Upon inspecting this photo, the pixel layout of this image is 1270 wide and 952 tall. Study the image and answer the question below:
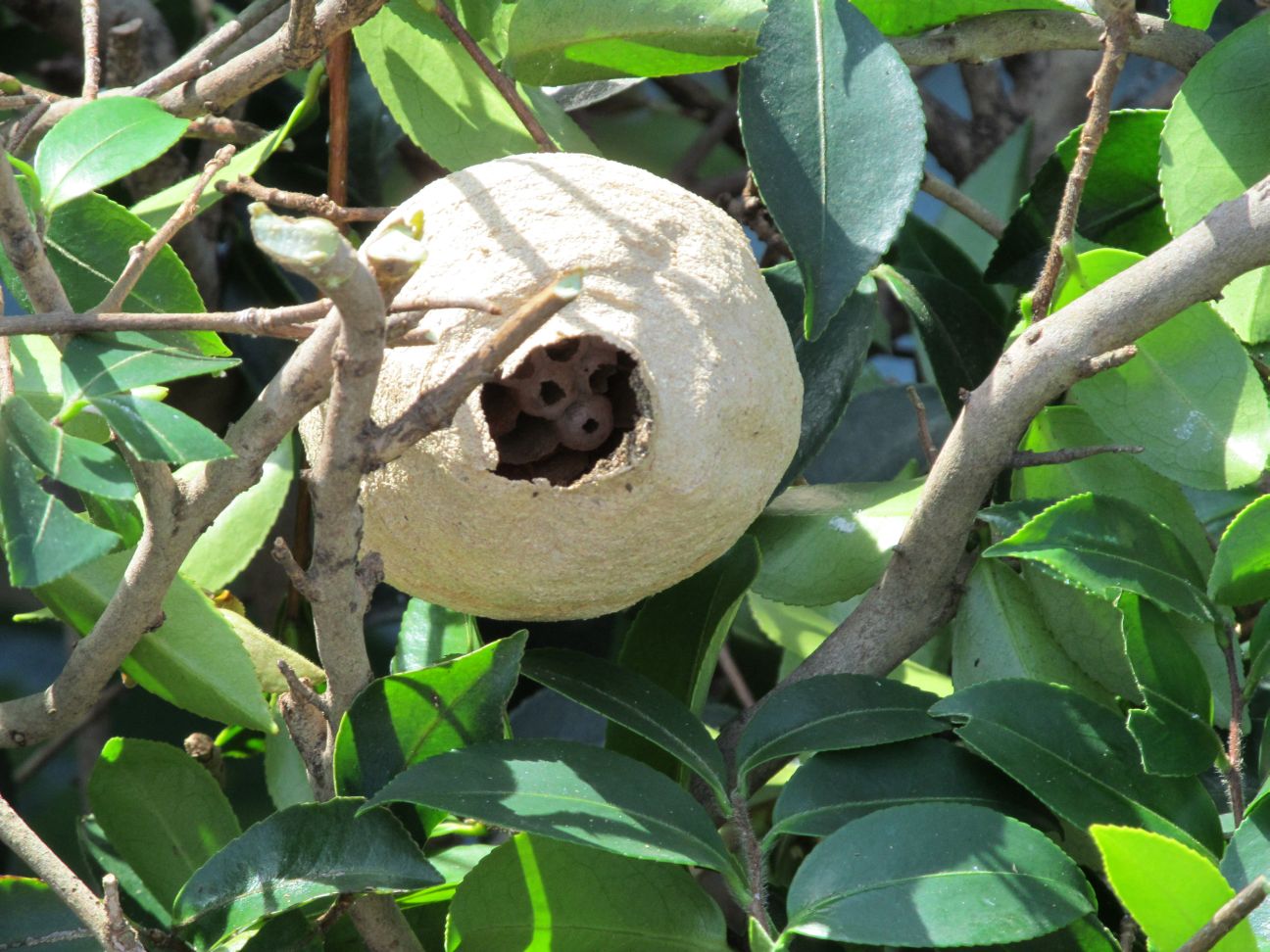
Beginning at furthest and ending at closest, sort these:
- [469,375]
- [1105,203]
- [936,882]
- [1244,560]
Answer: [1105,203] < [1244,560] < [936,882] < [469,375]

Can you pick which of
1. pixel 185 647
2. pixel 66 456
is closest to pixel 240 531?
pixel 185 647

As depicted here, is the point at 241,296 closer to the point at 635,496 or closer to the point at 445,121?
the point at 445,121

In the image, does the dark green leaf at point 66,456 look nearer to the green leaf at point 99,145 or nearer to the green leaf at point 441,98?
the green leaf at point 99,145

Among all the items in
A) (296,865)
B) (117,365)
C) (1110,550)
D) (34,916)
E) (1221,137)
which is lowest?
(34,916)

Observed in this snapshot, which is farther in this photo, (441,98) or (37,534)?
(441,98)

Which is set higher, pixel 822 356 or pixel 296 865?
pixel 822 356

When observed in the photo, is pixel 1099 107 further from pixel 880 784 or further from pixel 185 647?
pixel 185 647
